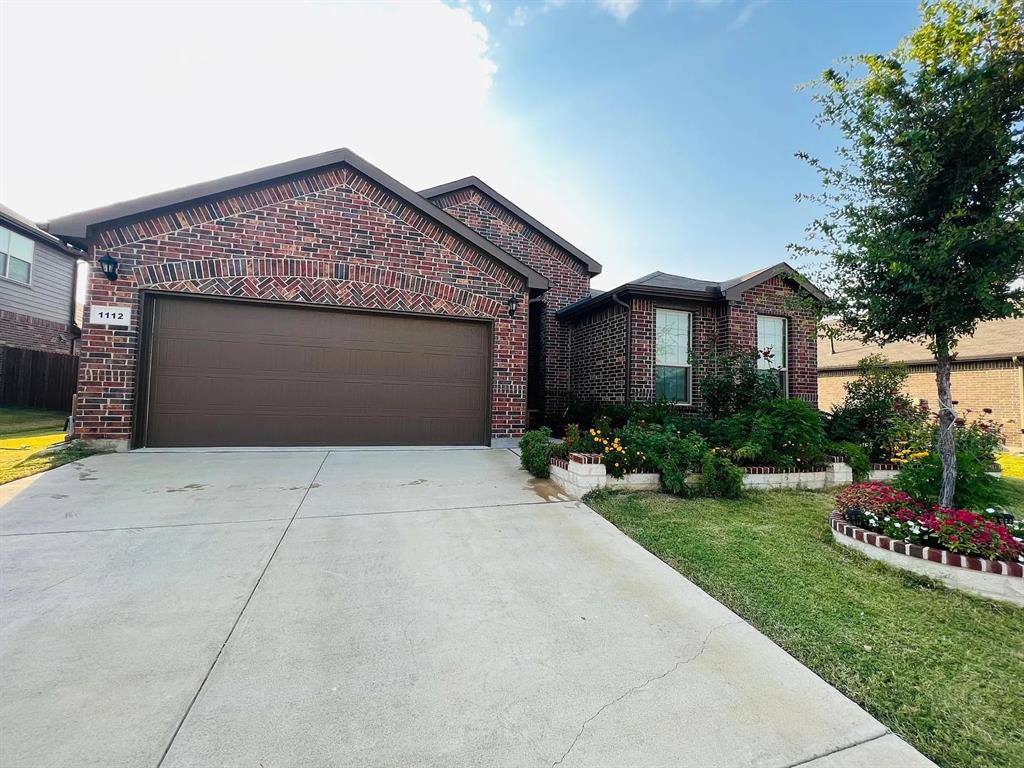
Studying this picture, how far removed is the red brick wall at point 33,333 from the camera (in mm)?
11539

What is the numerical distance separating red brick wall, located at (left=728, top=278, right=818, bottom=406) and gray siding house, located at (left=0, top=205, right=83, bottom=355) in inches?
640

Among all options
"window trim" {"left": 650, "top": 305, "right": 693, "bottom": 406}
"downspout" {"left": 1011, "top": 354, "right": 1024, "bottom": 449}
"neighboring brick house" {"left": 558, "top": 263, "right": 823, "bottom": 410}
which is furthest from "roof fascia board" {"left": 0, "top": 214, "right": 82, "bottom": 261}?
"downspout" {"left": 1011, "top": 354, "right": 1024, "bottom": 449}

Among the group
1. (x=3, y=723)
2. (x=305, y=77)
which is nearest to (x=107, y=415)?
(x=305, y=77)

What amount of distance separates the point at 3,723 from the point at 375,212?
23.9 ft

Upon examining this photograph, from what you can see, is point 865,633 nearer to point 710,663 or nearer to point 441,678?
point 710,663

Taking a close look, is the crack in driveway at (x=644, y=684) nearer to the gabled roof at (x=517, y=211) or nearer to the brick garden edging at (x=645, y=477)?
the brick garden edging at (x=645, y=477)

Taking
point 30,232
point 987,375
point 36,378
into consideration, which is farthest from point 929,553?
point 30,232

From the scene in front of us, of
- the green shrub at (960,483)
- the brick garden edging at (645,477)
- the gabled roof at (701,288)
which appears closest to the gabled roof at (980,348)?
the gabled roof at (701,288)

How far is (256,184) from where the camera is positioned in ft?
22.5

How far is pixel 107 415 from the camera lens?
6223 mm

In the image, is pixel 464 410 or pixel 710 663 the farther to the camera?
pixel 464 410

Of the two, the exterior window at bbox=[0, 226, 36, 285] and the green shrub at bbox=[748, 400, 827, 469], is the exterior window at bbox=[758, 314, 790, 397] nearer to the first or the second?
the green shrub at bbox=[748, 400, 827, 469]

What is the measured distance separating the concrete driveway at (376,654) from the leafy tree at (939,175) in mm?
3309

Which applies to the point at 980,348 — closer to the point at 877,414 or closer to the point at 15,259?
the point at 877,414
